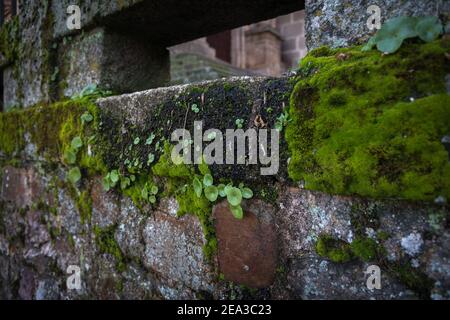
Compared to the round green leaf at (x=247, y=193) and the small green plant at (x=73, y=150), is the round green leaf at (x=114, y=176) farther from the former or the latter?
the round green leaf at (x=247, y=193)

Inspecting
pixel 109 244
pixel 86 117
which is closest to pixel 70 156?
pixel 86 117

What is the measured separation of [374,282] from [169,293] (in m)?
0.71

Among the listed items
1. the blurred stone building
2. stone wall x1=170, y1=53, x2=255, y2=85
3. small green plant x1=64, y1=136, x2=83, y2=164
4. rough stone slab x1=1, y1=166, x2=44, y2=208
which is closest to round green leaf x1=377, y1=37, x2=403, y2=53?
small green plant x1=64, y1=136, x2=83, y2=164

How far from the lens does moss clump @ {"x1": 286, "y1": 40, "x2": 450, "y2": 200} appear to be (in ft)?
2.25

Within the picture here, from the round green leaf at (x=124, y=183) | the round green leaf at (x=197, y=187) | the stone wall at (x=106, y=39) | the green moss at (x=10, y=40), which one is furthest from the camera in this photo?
the green moss at (x=10, y=40)

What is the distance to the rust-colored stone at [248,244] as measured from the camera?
959mm

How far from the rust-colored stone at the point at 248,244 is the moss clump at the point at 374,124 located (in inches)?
7.3

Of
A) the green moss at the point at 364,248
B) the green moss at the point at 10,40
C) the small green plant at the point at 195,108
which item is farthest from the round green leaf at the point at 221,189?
the green moss at the point at 10,40

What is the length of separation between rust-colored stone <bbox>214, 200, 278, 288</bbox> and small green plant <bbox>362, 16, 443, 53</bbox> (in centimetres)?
51

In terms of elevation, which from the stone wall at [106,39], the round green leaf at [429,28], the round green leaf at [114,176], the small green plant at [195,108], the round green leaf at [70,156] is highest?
the stone wall at [106,39]

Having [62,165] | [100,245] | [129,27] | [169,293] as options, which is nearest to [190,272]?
[169,293]

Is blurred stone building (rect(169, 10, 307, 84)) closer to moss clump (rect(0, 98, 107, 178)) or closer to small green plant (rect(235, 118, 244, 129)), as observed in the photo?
moss clump (rect(0, 98, 107, 178))

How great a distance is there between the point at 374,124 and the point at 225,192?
0.46m
